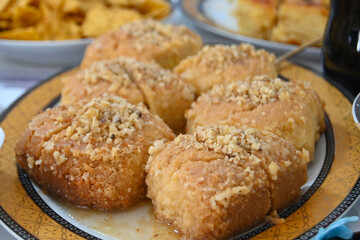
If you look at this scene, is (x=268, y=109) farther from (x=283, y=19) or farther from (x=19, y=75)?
(x=19, y=75)

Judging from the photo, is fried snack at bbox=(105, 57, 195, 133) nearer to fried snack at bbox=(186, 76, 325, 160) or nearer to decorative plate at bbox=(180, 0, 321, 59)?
fried snack at bbox=(186, 76, 325, 160)

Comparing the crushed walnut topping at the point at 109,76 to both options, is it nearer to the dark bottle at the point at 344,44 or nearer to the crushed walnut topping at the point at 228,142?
the crushed walnut topping at the point at 228,142

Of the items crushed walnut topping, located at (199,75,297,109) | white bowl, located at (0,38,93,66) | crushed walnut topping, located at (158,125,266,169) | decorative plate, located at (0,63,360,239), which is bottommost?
white bowl, located at (0,38,93,66)

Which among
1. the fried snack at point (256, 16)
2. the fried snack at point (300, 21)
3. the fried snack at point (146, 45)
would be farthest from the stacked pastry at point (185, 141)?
the fried snack at point (256, 16)

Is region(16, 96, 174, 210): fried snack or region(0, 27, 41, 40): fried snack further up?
region(16, 96, 174, 210): fried snack

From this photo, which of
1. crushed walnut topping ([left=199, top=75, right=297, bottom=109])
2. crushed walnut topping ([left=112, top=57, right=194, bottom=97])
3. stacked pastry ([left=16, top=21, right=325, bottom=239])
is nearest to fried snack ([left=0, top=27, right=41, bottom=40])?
stacked pastry ([left=16, top=21, right=325, bottom=239])

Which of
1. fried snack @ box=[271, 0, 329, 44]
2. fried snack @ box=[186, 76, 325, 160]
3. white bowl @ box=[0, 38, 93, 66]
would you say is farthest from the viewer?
fried snack @ box=[271, 0, 329, 44]
